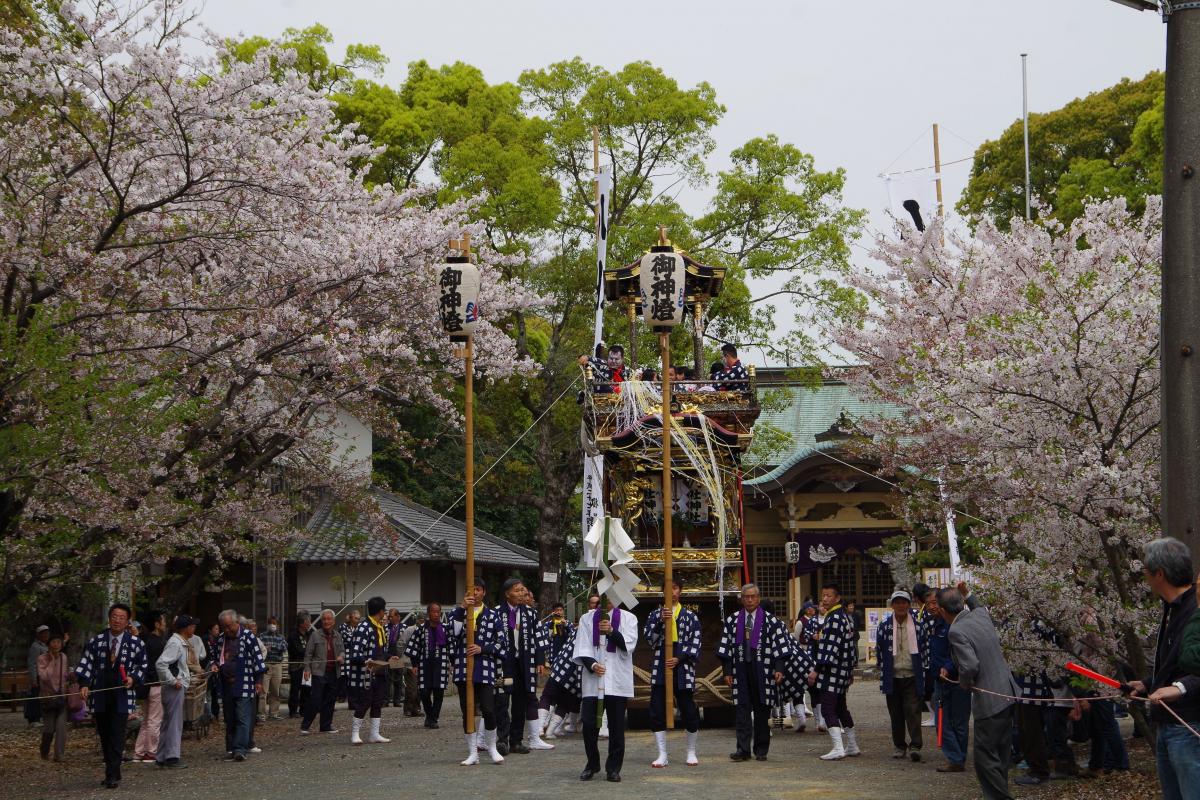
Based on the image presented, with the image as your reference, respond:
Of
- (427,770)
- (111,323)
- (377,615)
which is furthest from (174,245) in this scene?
(427,770)


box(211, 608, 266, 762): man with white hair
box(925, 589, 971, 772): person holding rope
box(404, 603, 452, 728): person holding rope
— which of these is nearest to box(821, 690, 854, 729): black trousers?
box(925, 589, 971, 772): person holding rope

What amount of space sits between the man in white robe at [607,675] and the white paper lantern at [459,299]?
11.3 ft

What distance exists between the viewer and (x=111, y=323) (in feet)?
47.0

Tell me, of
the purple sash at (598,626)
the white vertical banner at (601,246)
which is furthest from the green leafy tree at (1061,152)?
the purple sash at (598,626)

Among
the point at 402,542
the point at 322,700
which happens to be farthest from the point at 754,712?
the point at 402,542

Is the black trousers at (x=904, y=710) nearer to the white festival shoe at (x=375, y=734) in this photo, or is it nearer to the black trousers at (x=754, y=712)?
the black trousers at (x=754, y=712)

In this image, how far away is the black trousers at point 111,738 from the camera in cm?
1259

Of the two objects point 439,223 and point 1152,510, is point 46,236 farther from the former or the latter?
point 1152,510

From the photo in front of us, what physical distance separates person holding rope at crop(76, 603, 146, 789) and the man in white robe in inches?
181

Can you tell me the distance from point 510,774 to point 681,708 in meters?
1.84

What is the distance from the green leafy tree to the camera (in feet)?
100

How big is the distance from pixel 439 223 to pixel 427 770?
8.60 metres

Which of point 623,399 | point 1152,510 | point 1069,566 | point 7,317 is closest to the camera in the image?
point 1152,510

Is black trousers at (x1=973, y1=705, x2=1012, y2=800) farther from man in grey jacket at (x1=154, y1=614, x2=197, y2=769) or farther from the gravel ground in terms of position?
man in grey jacket at (x1=154, y1=614, x2=197, y2=769)
